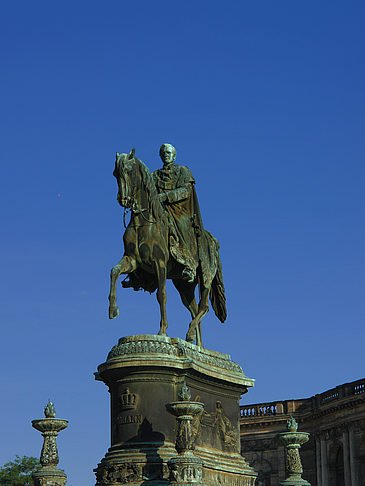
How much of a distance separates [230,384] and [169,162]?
4.29 meters

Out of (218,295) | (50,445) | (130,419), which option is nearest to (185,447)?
(130,419)

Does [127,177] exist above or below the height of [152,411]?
above

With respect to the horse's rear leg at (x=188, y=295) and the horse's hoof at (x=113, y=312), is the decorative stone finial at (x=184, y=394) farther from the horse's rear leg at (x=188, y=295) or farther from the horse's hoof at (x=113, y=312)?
the horse's rear leg at (x=188, y=295)

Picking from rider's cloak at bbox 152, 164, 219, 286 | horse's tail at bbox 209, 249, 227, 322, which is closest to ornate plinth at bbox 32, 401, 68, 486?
rider's cloak at bbox 152, 164, 219, 286

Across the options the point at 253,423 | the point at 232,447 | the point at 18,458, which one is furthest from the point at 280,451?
the point at 232,447

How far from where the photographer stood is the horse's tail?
65.7ft

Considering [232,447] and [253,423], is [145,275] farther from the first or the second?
[253,423]

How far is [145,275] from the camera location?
1862 centimetres

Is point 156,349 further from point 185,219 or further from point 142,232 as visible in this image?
point 185,219

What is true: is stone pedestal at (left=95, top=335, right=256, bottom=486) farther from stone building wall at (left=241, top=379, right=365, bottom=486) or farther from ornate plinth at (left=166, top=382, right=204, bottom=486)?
stone building wall at (left=241, top=379, right=365, bottom=486)

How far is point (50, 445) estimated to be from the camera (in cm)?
1809

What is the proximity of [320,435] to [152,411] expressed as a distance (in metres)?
45.4

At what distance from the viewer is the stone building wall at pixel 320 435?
56.4 m

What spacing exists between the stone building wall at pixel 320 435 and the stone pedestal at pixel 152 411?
129ft
